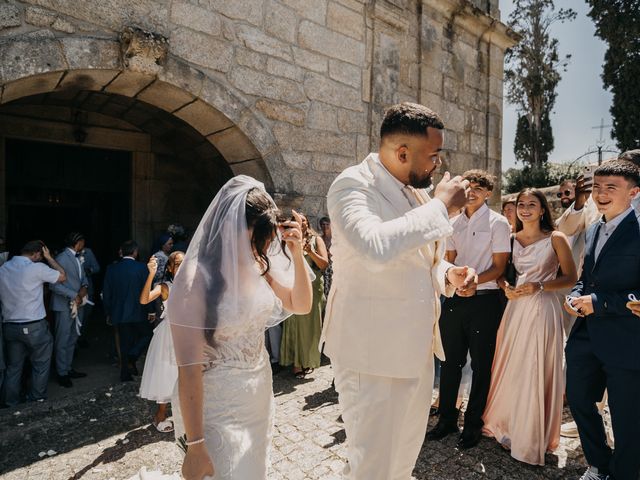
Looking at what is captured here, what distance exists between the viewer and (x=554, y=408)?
314 centimetres

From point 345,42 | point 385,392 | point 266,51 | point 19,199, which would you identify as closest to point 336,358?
point 385,392

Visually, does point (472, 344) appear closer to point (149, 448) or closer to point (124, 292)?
point (149, 448)

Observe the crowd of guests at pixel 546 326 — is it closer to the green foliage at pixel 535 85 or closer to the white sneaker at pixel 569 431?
the white sneaker at pixel 569 431

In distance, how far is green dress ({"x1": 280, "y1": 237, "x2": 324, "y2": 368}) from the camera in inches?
198

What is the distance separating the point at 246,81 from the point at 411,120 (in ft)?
11.9

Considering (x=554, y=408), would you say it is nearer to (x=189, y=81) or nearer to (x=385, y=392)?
(x=385, y=392)

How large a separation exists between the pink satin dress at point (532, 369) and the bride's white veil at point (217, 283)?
6.83 ft

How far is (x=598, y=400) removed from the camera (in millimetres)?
2734

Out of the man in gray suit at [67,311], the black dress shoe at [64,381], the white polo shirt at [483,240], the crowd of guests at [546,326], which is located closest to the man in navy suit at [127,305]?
the man in gray suit at [67,311]

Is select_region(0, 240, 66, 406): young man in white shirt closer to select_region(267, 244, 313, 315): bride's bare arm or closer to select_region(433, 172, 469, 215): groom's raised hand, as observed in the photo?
select_region(267, 244, 313, 315): bride's bare arm

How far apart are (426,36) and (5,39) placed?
5669mm

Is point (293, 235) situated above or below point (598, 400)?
above

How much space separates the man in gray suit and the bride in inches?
157

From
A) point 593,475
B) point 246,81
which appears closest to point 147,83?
point 246,81
